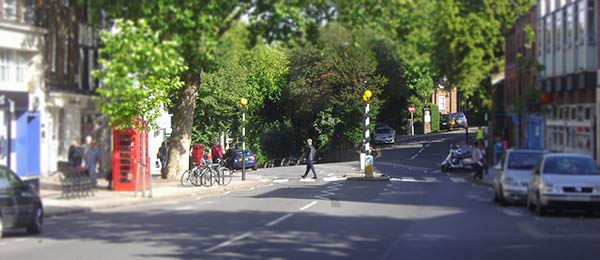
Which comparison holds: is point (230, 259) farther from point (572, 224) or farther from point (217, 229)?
point (572, 224)

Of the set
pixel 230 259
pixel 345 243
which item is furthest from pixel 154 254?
pixel 345 243

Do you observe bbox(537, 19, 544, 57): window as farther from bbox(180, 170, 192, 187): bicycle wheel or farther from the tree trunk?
the tree trunk

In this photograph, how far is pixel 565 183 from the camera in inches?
858

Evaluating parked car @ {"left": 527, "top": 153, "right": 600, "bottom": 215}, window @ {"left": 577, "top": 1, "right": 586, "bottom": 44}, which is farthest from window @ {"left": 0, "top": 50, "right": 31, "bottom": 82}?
window @ {"left": 577, "top": 1, "right": 586, "bottom": 44}

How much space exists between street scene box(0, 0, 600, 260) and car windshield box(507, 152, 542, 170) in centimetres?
6

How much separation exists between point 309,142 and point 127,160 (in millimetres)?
13556

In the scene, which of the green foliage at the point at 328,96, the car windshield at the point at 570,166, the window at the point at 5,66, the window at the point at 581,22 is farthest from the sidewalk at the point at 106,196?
the green foliage at the point at 328,96

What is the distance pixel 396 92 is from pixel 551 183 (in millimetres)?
39550

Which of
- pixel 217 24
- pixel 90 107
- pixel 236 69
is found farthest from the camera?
pixel 236 69

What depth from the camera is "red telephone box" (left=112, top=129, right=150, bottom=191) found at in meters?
31.5

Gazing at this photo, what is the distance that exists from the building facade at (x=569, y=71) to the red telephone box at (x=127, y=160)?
14172mm

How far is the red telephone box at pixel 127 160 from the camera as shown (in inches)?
1239

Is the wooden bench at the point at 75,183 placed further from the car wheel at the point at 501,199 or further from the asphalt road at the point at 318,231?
the car wheel at the point at 501,199

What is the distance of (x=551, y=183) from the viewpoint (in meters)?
21.8
